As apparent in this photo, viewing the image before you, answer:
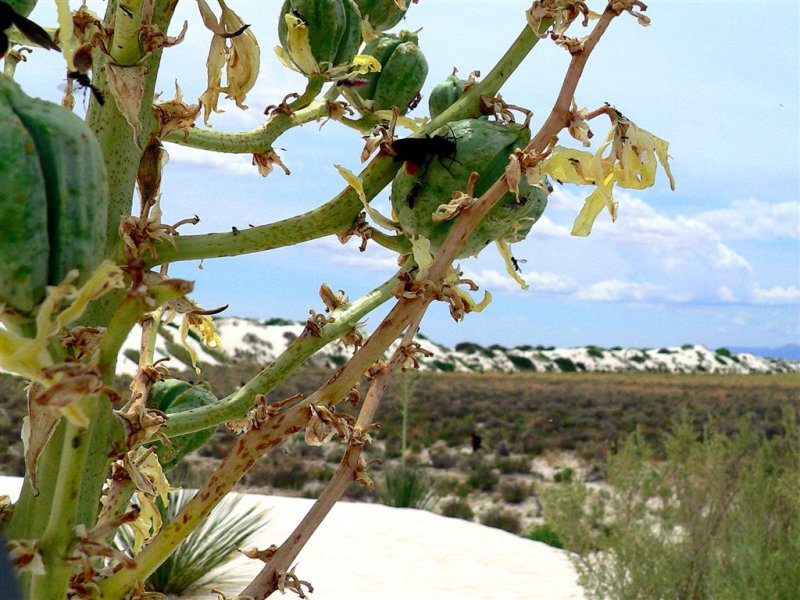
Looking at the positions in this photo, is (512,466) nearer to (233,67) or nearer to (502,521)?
(502,521)

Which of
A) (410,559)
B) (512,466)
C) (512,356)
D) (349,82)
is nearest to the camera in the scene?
(349,82)

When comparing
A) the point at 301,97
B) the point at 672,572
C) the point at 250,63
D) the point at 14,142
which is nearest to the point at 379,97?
the point at 301,97

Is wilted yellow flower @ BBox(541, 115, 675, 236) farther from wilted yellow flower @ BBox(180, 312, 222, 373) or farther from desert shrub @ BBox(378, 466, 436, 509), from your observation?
desert shrub @ BBox(378, 466, 436, 509)

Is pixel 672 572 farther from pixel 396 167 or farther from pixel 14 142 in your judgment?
pixel 14 142

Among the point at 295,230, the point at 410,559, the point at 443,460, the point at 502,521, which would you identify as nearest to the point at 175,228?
the point at 295,230

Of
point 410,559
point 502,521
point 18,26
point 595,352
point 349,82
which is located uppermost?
point 595,352

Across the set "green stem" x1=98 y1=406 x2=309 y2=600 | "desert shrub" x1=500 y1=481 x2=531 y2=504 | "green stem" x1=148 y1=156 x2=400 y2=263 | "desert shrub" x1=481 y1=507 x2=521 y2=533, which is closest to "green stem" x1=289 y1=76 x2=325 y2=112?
"green stem" x1=148 y1=156 x2=400 y2=263

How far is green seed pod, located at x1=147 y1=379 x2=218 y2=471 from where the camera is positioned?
1531mm

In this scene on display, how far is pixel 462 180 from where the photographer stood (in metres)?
1.12

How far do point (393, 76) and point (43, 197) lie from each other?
90 centimetres

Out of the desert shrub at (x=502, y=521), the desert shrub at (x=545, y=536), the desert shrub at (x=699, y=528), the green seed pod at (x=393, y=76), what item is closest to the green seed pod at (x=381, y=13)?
the green seed pod at (x=393, y=76)

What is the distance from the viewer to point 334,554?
9250 mm

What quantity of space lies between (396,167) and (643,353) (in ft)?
231

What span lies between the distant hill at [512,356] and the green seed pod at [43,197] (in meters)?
39.3
